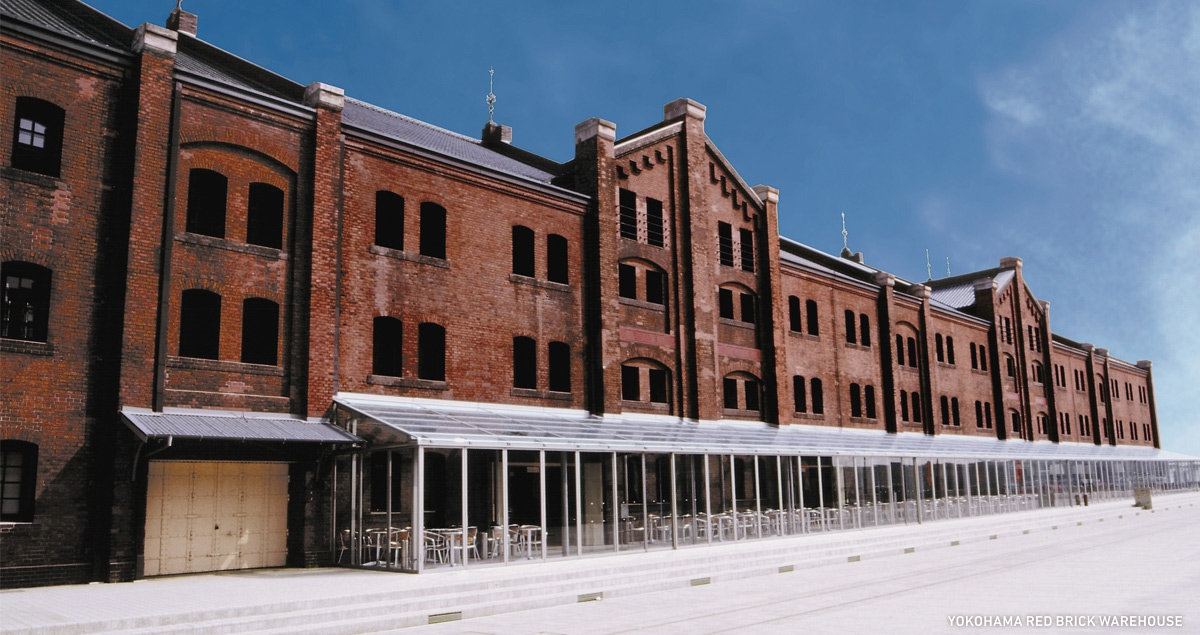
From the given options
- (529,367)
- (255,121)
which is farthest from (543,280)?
(255,121)

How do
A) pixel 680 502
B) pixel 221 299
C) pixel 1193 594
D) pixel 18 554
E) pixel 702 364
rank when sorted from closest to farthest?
pixel 1193 594 → pixel 18 554 → pixel 221 299 → pixel 680 502 → pixel 702 364

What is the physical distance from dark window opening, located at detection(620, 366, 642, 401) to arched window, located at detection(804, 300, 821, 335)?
9.86m

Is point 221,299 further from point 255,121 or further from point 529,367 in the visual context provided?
point 529,367

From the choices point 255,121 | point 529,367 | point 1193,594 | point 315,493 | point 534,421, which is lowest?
point 1193,594

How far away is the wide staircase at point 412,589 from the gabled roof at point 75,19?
1036 cm

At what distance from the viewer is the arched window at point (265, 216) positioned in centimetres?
1964

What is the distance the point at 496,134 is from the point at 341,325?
1600 centimetres

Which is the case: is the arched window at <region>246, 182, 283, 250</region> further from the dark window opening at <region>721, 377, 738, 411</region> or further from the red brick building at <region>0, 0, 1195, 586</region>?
the dark window opening at <region>721, 377, 738, 411</region>

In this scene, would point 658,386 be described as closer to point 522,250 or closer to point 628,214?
point 628,214

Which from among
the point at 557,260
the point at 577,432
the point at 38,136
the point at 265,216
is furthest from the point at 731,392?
the point at 38,136

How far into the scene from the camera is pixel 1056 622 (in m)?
11.2

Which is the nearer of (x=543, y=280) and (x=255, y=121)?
(x=255, y=121)

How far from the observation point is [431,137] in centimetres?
2930

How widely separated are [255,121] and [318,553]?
8852mm
